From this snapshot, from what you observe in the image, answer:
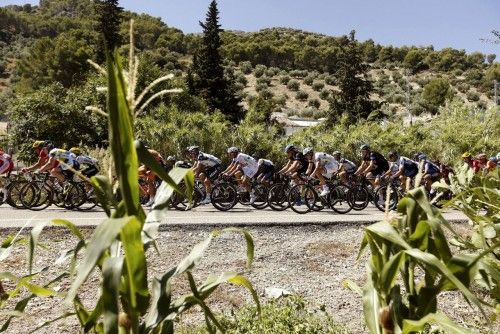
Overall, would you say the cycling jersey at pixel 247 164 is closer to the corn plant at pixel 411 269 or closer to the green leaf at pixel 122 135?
the corn plant at pixel 411 269

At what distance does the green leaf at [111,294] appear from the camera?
122cm

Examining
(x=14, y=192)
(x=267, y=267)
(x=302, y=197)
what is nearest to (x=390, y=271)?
(x=267, y=267)

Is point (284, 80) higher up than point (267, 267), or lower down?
higher up

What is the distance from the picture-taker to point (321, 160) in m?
13.0

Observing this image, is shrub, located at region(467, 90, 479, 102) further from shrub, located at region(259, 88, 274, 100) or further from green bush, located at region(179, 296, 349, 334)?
green bush, located at region(179, 296, 349, 334)

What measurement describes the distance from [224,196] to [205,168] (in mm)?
929

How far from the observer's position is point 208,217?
1081 centimetres

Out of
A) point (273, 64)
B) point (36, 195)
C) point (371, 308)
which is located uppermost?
point (273, 64)

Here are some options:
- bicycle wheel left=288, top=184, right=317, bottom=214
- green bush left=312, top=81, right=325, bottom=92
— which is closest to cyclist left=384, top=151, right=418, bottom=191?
bicycle wheel left=288, top=184, right=317, bottom=214

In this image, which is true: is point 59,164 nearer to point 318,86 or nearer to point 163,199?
point 163,199

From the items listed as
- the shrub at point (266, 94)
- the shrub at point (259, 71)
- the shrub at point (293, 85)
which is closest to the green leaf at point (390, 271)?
the shrub at point (266, 94)

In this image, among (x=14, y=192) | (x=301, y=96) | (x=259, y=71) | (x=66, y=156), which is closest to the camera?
(x=66, y=156)

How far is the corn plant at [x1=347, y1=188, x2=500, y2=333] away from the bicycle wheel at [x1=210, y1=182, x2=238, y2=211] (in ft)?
35.2

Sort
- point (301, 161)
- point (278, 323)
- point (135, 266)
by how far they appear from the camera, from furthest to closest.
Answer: point (301, 161) → point (278, 323) → point (135, 266)
